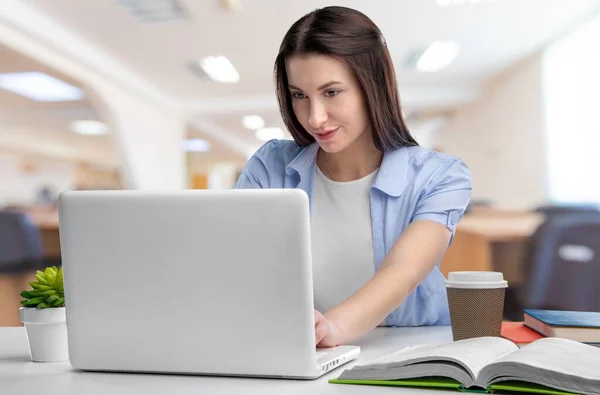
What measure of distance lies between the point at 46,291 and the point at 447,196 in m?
0.78

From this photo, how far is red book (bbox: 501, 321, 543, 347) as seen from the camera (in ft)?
3.28

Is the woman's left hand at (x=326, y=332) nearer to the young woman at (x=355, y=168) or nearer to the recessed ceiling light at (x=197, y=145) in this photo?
the young woman at (x=355, y=168)

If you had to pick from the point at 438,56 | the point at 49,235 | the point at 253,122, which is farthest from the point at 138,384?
the point at 253,122

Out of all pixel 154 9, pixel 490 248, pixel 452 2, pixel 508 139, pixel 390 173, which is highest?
pixel 154 9

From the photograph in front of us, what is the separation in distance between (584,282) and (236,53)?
21.3 feet

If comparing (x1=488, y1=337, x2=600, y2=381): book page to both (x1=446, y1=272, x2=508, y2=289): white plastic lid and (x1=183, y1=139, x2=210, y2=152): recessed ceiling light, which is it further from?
(x1=183, y1=139, x2=210, y2=152): recessed ceiling light

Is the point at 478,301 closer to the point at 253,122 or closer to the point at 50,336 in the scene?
the point at 50,336

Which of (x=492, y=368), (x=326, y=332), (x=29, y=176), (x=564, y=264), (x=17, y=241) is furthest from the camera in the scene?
(x=29, y=176)

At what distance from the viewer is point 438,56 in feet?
29.0

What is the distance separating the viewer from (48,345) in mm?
944

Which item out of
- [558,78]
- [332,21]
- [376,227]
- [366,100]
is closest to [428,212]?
[376,227]

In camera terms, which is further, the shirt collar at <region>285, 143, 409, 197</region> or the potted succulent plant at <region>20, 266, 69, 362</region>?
the shirt collar at <region>285, 143, 409, 197</region>

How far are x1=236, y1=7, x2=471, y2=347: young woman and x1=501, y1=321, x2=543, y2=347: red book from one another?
0.18 metres

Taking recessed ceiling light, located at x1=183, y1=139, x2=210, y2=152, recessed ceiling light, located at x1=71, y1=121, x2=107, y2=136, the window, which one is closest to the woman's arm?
the window
